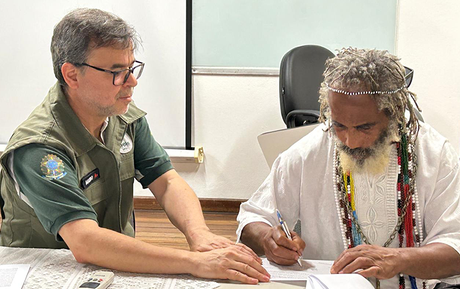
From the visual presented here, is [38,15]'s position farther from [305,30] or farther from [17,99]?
[305,30]

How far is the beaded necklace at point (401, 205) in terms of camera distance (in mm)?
1779

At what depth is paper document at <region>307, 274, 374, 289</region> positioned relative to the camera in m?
1.43

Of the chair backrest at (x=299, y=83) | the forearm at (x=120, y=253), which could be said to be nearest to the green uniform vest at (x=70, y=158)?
the forearm at (x=120, y=253)

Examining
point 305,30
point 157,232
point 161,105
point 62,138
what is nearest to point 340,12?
point 305,30

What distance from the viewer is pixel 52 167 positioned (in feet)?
5.61

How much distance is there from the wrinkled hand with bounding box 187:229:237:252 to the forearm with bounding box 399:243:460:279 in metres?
0.52

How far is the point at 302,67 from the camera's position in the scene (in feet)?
12.1

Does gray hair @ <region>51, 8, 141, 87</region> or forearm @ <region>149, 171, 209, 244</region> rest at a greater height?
gray hair @ <region>51, 8, 141, 87</region>

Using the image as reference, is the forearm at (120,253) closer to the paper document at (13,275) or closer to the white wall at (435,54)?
the paper document at (13,275)

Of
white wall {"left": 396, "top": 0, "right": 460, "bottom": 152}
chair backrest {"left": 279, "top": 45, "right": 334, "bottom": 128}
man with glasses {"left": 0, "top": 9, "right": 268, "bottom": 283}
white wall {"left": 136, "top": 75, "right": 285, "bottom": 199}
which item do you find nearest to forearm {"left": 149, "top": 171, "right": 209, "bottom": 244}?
man with glasses {"left": 0, "top": 9, "right": 268, "bottom": 283}

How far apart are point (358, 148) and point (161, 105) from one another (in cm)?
280

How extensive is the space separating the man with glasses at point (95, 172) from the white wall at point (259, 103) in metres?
2.17

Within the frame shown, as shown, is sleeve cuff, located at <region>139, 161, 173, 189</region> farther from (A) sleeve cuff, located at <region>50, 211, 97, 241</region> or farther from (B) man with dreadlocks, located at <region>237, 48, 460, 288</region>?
(A) sleeve cuff, located at <region>50, 211, 97, 241</region>

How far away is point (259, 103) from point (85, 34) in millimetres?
2599
